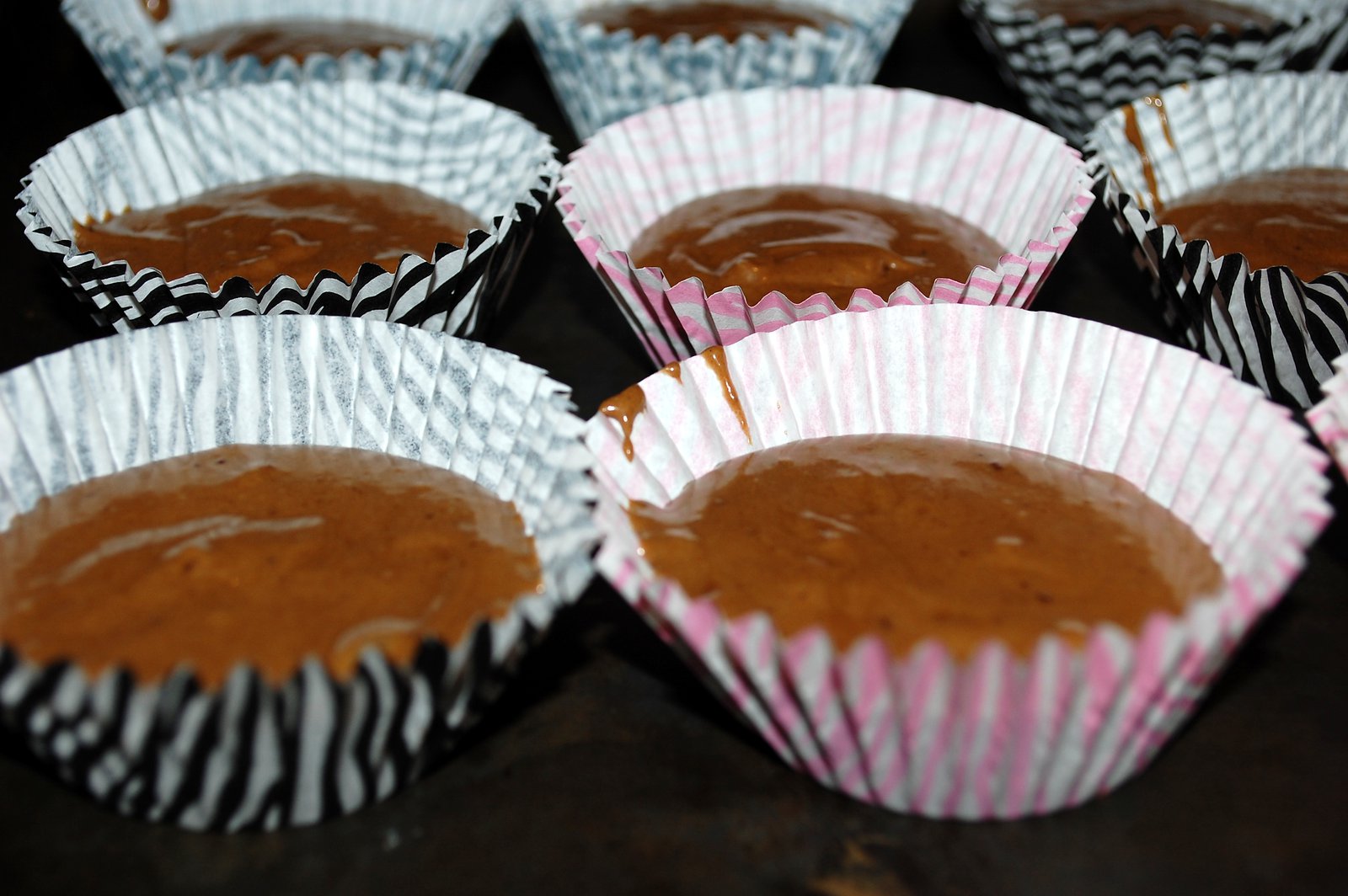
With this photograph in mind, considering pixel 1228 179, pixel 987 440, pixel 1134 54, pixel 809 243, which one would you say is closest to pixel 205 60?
pixel 809 243

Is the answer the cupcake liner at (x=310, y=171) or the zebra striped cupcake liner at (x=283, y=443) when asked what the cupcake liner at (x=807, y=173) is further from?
the zebra striped cupcake liner at (x=283, y=443)

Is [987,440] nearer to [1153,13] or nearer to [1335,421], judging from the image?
[1335,421]

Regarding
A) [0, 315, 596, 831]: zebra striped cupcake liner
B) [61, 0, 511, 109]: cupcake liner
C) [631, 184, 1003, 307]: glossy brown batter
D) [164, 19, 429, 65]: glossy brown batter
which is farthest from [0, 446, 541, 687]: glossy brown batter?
[164, 19, 429, 65]: glossy brown batter

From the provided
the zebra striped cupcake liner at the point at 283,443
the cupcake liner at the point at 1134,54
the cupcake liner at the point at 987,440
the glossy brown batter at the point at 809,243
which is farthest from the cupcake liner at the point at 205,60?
the cupcake liner at the point at 987,440

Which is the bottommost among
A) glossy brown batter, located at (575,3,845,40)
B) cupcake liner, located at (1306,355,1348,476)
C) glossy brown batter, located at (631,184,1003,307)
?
glossy brown batter, located at (631,184,1003,307)

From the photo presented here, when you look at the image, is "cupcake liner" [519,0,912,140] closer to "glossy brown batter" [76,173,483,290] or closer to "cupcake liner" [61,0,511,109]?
"cupcake liner" [61,0,511,109]

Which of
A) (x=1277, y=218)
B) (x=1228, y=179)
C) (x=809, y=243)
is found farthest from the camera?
(x=1228, y=179)

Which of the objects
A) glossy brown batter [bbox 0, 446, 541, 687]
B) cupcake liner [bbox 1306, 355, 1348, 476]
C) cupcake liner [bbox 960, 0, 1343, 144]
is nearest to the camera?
glossy brown batter [bbox 0, 446, 541, 687]
